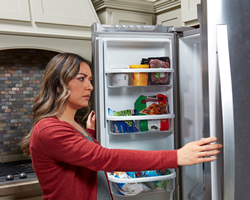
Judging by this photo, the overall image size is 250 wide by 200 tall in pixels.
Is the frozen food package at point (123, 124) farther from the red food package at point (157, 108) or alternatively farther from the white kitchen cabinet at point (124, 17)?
the white kitchen cabinet at point (124, 17)

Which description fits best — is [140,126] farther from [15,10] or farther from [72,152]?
[15,10]

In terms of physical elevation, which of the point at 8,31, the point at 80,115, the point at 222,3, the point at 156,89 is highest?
the point at 8,31

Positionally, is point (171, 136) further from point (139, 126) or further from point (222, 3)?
point (222, 3)

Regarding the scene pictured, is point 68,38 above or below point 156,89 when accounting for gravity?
above

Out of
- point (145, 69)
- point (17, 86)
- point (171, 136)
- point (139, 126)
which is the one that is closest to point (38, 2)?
point (17, 86)

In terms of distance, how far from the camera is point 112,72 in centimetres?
151

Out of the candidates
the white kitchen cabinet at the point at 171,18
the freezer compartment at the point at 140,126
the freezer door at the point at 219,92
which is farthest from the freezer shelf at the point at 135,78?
the freezer door at the point at 219,92

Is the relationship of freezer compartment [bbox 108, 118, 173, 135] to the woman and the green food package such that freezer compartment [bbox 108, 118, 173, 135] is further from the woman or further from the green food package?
the woman

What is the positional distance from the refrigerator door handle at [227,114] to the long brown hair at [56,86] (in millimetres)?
576

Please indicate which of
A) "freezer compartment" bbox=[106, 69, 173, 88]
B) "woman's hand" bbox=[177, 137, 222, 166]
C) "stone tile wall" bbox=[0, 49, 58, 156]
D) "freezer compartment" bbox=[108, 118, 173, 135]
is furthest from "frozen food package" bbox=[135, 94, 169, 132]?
"stone tile wall" bbox=[0, 49, 58, 156]

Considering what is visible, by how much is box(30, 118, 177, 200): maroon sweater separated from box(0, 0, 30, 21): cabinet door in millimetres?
1021

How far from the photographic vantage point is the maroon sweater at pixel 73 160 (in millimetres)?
833

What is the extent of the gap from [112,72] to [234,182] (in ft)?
3.11

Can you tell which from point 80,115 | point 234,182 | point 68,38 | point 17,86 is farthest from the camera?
point 80,115
